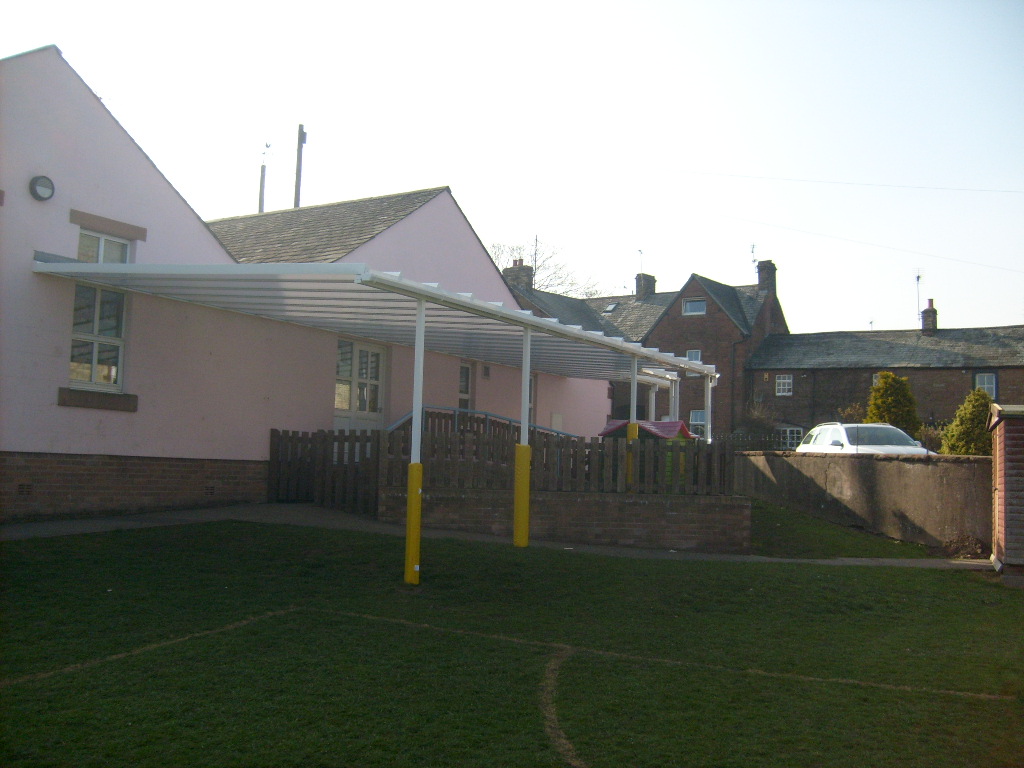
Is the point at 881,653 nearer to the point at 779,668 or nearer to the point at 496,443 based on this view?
the point at 779,668

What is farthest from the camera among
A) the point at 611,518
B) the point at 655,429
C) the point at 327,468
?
the point at 655,429

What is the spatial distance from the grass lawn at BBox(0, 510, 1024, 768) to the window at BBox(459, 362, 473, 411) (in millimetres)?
8711

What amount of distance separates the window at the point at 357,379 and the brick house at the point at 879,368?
3334 cm

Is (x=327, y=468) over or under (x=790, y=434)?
under

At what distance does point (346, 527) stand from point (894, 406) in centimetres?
2765

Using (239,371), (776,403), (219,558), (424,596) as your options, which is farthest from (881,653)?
(776,403)

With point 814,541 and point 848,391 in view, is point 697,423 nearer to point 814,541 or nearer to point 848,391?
point 848,391

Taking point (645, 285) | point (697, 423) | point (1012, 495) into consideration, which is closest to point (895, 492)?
point (1012, 495)

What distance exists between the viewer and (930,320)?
4778 cm

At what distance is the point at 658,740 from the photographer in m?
4.78

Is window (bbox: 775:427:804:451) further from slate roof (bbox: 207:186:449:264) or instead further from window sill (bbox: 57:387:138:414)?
window sill (bbox: 57:387:138:414)

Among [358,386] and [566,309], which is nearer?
[358,386]

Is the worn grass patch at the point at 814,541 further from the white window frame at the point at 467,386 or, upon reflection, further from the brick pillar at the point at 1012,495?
the white window frame at the point at 467,386

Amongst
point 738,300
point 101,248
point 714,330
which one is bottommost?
point 101,248
